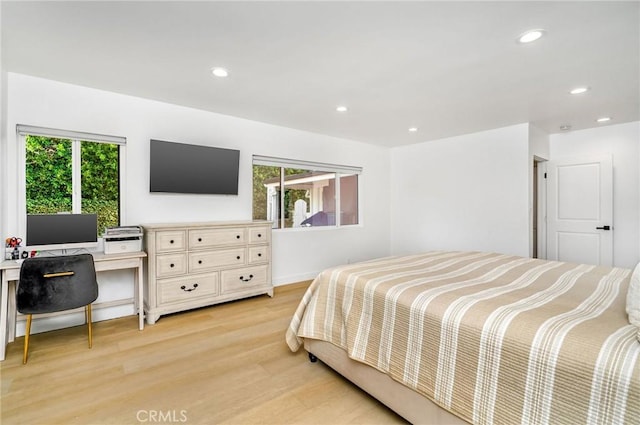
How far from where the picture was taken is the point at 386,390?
64.0 inches

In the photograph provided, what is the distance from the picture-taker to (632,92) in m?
2.87

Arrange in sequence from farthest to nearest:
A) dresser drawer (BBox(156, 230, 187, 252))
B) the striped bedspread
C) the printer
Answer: dresser drawer (BBox(156, 230, 187, 252)) → the printer → the striped bedspread

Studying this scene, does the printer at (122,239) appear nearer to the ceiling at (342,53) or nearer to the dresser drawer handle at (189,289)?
the dresser drawer handle at (189,289)

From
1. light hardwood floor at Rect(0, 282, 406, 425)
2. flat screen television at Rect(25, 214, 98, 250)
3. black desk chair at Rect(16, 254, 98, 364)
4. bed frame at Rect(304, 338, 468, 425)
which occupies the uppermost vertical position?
flat screen television at Rect(25, 214, 98, 250)

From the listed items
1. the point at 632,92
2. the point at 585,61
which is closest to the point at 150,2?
the point at 585,61

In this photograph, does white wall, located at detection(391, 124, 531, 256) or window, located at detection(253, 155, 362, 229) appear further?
window, located at detection(253, 155, 362, 229)

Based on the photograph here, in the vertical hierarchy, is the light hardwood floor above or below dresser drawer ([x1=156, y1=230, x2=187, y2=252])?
below

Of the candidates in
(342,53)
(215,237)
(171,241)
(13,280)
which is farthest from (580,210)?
(13,280)

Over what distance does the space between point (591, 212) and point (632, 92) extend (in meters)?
1.78

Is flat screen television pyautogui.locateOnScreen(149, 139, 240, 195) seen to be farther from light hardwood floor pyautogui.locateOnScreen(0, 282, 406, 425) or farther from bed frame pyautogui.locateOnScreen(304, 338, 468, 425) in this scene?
bed frame pyautogui.locateOnScreen(304, 338, 468, 425)

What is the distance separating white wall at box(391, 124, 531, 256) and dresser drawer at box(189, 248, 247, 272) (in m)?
3.11

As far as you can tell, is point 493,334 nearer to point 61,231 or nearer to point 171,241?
point 171,241

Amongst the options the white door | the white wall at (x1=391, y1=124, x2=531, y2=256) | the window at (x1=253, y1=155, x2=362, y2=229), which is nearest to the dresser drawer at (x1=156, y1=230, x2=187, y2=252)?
the window at (x1=253, y1=155, x2=362, y2=229)

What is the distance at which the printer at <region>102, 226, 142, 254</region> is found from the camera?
275 centimetres
